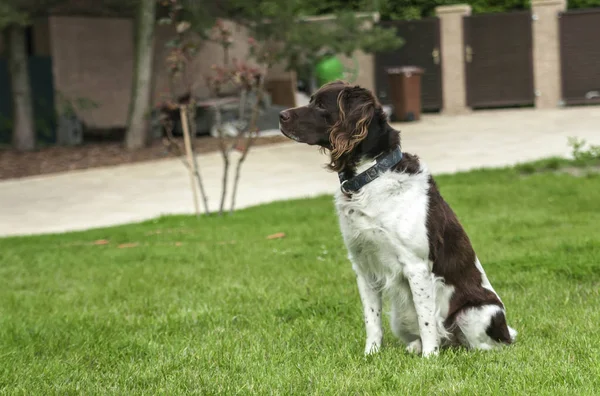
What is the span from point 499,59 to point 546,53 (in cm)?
127

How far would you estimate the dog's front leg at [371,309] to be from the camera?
470 cm

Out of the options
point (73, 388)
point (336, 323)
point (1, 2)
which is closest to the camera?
point (73, 388)

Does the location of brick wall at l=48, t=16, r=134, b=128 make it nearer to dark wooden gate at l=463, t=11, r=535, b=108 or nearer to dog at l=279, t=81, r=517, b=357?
dark wooden gate at l=463, t=11, r=535, b=108

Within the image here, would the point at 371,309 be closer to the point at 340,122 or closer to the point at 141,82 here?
the point at 340,122

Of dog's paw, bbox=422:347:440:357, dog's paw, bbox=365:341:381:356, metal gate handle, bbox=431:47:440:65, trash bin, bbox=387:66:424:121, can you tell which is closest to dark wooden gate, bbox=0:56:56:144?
trash bin, bbox=387:66:424:121

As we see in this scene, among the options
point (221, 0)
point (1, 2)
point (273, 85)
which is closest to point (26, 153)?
point (1, 2)

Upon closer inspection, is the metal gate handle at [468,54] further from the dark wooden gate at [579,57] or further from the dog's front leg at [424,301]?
the dog's front leg at [424,301]

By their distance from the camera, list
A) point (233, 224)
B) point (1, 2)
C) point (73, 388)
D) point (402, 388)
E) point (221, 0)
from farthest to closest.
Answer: point (221, 0)
point (1, 2)
point (233, 224)
point (73, 388)
point (402, 388)

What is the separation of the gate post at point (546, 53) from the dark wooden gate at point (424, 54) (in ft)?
8.71

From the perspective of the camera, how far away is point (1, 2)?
53.4ft

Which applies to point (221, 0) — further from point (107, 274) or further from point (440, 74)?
point (107, 274)

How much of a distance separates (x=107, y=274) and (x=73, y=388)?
3.76 m

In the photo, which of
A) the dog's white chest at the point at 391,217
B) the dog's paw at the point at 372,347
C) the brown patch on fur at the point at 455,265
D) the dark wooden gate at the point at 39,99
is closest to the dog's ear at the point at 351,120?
the dog's white chest at the point at 391,217

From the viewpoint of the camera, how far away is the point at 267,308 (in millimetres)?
6074
